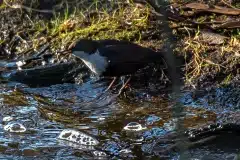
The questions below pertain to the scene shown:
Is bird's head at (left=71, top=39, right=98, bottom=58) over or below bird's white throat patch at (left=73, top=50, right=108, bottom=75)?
over

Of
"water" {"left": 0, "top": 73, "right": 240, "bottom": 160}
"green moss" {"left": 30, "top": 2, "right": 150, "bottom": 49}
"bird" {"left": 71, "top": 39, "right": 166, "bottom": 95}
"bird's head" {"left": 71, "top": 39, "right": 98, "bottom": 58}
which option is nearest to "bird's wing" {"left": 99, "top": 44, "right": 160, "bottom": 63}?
"bird" {"left": 71, "top": 39, "right": 166, "bottom": 95}

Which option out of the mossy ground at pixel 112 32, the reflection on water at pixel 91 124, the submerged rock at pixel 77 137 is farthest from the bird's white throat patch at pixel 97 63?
the submerged rock at pixel 77 137

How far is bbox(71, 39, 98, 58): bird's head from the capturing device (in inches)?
210

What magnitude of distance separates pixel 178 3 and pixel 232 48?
0.99 metres

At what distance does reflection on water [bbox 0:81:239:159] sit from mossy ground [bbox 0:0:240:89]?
559 mm

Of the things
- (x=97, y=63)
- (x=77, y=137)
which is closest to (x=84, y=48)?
(x=97, y=63)

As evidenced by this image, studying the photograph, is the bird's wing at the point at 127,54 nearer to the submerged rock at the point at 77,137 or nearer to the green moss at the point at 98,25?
the green moss at the point at 98,25

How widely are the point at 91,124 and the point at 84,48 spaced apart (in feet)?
3.40

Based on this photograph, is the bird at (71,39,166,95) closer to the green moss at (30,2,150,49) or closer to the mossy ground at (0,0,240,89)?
the mossy ground at (0,0,240,89)

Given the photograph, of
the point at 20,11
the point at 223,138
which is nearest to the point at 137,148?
the point at 223,138

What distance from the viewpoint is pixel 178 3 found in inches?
242

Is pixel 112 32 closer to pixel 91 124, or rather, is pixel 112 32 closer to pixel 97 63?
pixel 97 63

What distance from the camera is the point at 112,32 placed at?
6.36m

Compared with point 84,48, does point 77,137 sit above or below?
below
